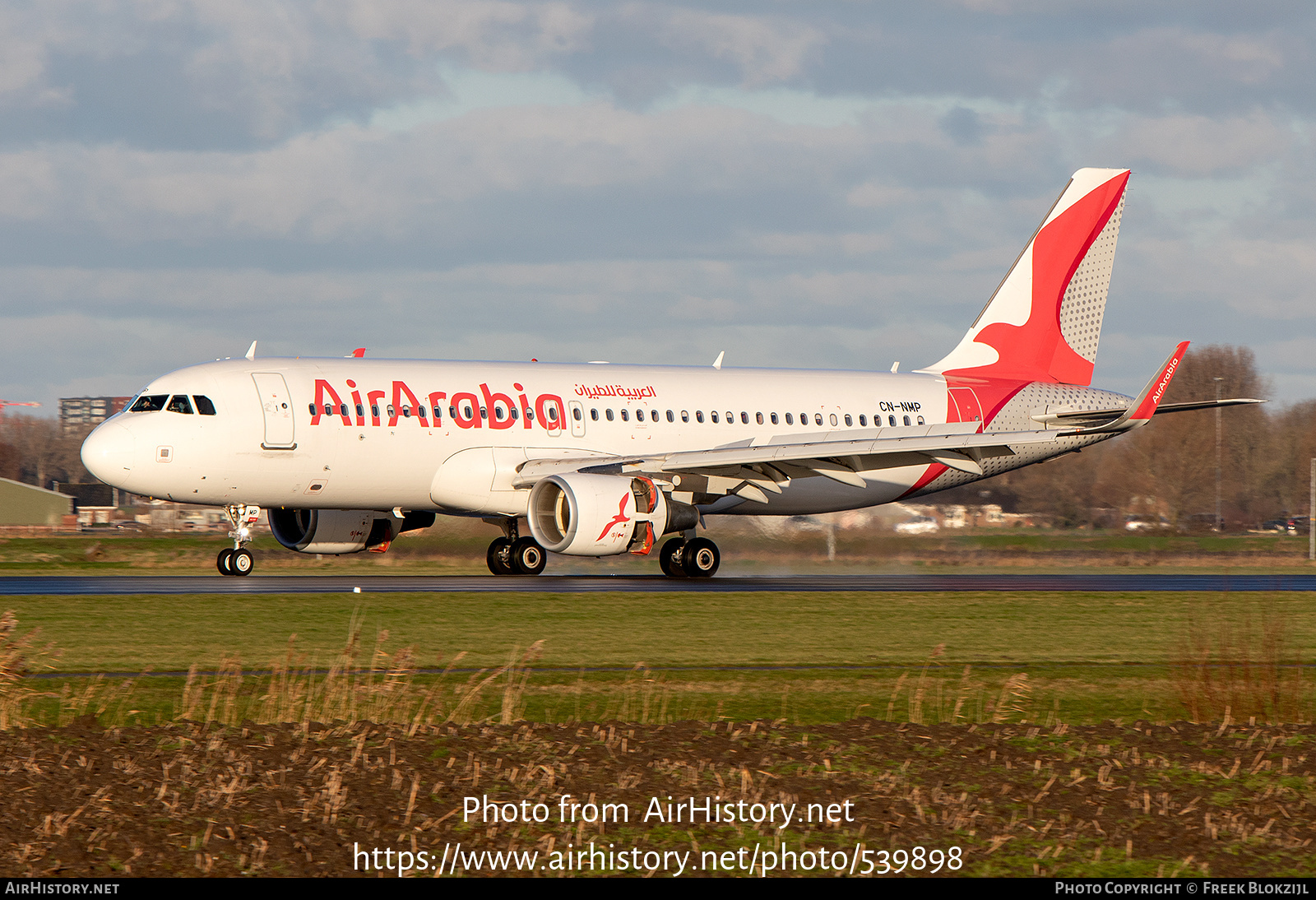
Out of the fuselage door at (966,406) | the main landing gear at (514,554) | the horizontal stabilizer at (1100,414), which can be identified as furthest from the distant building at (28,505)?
the horizontal stabilizer at (1100,414)

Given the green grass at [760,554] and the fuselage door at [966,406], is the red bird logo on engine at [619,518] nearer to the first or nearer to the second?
the green grass at [760,554]

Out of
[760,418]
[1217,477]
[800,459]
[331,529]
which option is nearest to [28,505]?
[331,529]

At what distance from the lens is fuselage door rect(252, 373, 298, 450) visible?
28.8m

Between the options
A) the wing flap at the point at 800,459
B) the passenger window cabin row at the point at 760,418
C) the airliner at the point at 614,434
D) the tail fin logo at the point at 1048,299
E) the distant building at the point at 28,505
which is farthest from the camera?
the distant building at the point at 28,505

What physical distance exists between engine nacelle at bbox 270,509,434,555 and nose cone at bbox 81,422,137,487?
4625mm

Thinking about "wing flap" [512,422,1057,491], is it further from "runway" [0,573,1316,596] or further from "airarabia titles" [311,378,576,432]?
"runway" [0,573,1316,596]

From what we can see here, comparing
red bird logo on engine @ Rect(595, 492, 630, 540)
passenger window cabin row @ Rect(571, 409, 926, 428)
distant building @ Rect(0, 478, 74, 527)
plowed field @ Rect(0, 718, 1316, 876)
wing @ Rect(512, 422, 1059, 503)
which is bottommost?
distant building @ Rect(0, 478, 74, 527)

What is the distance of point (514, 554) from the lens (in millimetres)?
32125

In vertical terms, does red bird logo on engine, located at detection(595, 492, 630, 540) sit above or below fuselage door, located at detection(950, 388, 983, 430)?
below

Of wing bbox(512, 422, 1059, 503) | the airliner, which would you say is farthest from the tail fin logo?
wing bbox(512, 422, 1059, 503)

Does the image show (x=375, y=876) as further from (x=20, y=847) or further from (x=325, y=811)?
(x=20, y=847)

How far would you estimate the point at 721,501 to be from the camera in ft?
110

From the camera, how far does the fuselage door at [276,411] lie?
1133 inches

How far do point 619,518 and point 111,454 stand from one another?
31.0 feet
